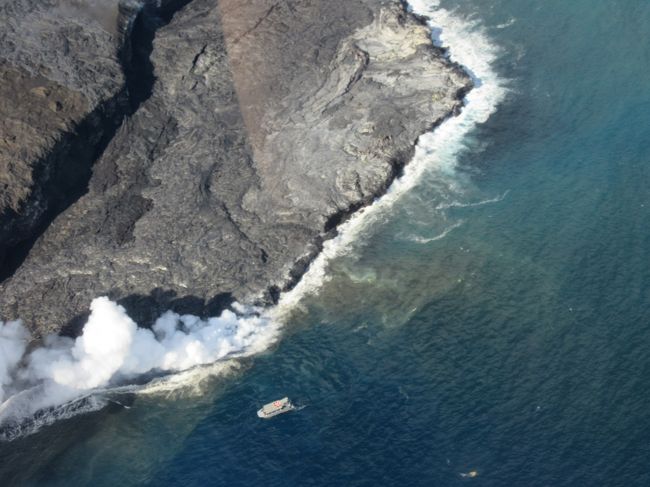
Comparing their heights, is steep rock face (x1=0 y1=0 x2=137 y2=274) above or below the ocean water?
above

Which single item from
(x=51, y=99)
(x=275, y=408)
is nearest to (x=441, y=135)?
(x=275, y=408)

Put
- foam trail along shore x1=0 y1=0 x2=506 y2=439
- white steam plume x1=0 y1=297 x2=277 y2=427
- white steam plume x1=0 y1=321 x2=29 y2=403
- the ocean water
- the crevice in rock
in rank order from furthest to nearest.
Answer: the crevice in rock
white steam plume x1=0 y1=321 x2=29 y2=403
white steam plume x1=0 y1=297 x2=277 y2=427
foam trail along shore x1=0 y1=0 x2=506 y2=439
the ocean water

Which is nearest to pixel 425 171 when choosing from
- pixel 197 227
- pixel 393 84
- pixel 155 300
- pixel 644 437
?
pixel 393 84

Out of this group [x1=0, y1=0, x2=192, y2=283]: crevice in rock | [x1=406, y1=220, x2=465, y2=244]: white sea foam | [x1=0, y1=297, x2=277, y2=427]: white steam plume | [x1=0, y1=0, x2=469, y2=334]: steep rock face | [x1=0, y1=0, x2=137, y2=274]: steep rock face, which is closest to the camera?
[x1=0, y1=297, x2=277, y2=427]: white steam plume

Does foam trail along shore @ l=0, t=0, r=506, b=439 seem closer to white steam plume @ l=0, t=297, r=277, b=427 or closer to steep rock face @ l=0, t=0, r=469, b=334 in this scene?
white steam plume @ l=0, t=297, r=277, b=427

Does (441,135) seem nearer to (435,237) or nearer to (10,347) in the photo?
(435,237)

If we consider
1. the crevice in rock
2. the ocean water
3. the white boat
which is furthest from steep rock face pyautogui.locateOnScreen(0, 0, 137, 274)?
the white boat
